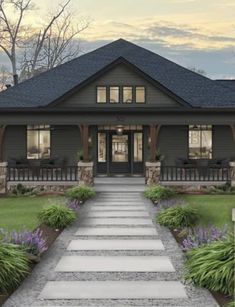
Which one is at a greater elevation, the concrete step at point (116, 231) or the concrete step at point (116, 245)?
the concrete step at point (116, 231)

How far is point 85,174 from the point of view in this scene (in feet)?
81.1

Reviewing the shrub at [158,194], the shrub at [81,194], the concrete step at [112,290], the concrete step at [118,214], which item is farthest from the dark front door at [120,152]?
the concrete step at [112,290]

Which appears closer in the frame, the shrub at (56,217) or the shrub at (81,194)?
the shrub at (56,217)

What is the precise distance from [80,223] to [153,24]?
160ft

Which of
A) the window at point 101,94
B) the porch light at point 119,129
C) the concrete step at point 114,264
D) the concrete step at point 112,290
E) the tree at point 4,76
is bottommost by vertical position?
the concrete step at point 112,290

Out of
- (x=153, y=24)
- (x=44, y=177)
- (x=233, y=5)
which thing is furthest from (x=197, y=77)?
(x=153, y=24)

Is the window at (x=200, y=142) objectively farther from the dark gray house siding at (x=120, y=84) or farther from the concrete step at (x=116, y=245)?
the concrete step at (x=116, y=245)

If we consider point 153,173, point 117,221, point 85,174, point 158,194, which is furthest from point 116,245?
point 153,173

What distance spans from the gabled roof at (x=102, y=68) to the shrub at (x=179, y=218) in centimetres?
1360

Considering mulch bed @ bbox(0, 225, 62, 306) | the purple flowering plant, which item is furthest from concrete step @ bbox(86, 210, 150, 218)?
the purple flowering plant

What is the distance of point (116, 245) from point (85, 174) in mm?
12756

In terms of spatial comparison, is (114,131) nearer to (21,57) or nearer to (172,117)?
(172,117)

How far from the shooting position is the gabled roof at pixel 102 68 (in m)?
29.4

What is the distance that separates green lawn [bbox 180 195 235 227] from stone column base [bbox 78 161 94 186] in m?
4.69
